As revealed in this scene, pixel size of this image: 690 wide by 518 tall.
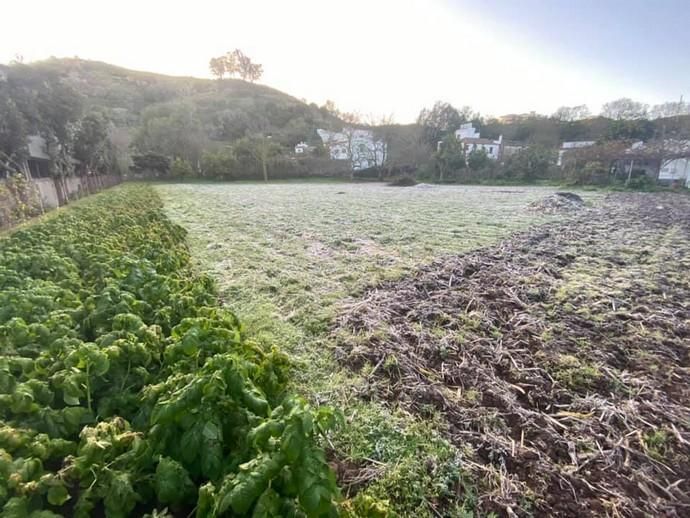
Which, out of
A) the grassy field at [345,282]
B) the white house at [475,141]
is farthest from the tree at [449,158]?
the grassy field at [345,282]

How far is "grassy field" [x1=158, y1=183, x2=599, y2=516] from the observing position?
5.47 feet

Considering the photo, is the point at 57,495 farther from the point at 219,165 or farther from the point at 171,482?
the point at 219,165

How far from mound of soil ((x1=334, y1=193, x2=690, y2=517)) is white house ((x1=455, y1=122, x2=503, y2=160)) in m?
29.1

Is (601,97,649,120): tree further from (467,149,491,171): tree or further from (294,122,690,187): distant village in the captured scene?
(467,149,491,171): tree

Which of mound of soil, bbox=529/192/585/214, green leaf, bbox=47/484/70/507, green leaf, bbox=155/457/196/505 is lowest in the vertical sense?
mound of soil, bbox=529/192/585/214

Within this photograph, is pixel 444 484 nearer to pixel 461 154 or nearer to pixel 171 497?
pixel 171 497

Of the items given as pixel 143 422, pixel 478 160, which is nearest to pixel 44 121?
pixel 143 422

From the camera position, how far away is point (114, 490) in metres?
1.02

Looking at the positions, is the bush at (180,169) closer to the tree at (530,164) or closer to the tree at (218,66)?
the tree at (530,164)

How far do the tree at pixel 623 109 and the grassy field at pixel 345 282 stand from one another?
3963cm

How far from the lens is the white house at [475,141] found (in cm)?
3225

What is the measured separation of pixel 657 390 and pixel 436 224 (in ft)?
21.1

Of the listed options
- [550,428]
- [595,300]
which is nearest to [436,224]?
[595,300]

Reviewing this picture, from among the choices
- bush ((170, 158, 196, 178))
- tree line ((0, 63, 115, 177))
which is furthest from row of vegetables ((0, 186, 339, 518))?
bush ((170, 158, 196, 178))
